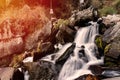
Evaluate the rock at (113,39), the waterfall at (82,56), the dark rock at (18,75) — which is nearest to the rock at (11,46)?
the dark rock at (18,75)

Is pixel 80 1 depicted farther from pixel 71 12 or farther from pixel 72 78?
pixel 72 78

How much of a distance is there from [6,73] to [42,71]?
67cm

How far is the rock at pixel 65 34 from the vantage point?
20.1 feet

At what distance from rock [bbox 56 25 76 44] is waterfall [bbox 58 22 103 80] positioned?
11cm

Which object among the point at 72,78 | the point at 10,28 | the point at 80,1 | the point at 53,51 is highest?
the point at 80,1

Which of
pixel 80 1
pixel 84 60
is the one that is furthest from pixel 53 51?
pixel 80 1

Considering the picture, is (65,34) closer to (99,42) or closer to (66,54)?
(66,54)

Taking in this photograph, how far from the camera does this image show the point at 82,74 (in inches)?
228

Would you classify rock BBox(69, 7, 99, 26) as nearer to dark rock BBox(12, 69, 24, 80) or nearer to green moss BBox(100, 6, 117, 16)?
green moss BBox(100, 6, 117, 16)

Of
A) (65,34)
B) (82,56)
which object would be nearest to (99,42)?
(82,56)

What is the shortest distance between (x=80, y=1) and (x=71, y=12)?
0.25 meters

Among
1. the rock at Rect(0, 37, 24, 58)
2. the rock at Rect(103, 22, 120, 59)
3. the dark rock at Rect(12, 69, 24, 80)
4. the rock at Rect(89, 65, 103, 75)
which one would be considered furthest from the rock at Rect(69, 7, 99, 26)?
the dark rock at Rect(12, 69, 24, 80)

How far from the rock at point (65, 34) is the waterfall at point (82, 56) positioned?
4.5 inches

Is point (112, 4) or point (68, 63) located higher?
point (112, 4)
